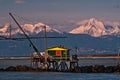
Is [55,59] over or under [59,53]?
under

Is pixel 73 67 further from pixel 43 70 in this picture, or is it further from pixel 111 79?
pixel 111 79

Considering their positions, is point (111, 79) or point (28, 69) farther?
point (28, 69)

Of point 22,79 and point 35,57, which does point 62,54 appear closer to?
point 35,57

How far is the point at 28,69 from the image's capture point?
157625mm

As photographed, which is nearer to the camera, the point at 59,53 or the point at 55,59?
the point at 55,59

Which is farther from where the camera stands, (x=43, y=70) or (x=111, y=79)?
(x=43, y=70)

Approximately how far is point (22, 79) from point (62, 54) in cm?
4101

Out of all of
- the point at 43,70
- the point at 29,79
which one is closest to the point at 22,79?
the point at 29,79

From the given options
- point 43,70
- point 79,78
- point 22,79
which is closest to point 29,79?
point 22,79

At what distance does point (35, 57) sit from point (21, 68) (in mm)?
4853

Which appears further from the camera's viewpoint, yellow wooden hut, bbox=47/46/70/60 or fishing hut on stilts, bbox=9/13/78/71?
yellow wooden hut, bbox=47/46/70/60

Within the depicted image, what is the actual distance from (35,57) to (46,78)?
124 ft

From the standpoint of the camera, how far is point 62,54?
6299 inches

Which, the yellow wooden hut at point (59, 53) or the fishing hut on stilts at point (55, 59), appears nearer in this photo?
the fishing hut on stilts at point (55, 59)
